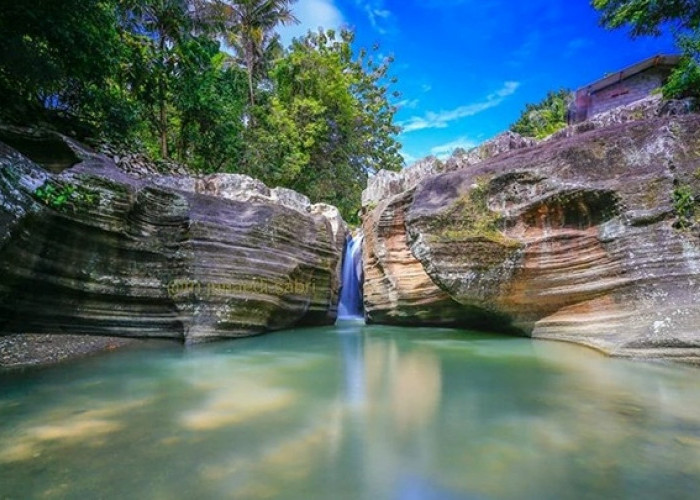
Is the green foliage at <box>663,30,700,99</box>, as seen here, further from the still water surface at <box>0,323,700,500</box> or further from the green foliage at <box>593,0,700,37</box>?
the still water surface at <box>0,323,700,500</box>

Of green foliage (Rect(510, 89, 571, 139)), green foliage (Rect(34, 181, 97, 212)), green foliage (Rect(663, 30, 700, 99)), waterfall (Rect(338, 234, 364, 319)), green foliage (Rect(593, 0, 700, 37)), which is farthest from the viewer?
green foliage (Rect(510, 89, 571, 139))

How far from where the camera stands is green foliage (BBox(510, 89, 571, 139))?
25.3 m

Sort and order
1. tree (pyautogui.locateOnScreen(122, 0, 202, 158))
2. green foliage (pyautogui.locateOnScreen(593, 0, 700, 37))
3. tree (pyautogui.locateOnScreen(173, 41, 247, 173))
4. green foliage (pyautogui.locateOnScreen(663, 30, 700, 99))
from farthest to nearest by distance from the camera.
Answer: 1. tree (pyautogui.locateOnScreen(173, 41, 247, 173))
2. tree (pyautogui.locateOnScreen(122, 0, 202, 158))
3. green foliage (pyautogui.locateOnScreen(593, 0, 700, 37))
4. green foliage (pyautogui.locateOnScreen(663, 30, 700, 99))

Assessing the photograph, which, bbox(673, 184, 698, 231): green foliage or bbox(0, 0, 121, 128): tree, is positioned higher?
bbox(0, 0, 121, 128): tree

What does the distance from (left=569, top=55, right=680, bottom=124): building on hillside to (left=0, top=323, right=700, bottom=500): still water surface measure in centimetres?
1632

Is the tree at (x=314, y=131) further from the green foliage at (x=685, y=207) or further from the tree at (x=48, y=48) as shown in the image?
the green foliage at (x=685, y=207)

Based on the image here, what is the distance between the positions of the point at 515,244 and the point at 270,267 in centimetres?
424

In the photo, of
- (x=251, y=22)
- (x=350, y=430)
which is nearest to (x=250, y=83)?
(x=251, y=22)

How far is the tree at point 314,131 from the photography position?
54.2ft

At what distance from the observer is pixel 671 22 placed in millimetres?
9406

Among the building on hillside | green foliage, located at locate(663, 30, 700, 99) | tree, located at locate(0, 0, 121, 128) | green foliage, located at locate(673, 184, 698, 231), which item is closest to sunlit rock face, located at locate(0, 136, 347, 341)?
tree, located at locate(0, 0, 121, 128)

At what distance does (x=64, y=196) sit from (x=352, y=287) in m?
7.67

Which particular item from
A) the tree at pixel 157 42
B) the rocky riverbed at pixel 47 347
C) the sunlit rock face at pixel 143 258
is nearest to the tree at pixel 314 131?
the tree at pixel 157 42

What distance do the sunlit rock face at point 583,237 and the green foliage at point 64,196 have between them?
16.6 feet
